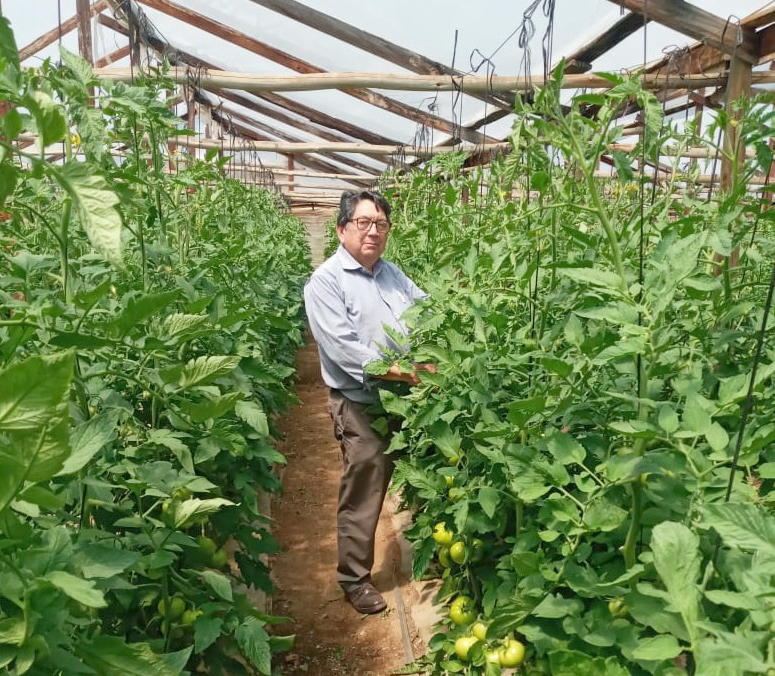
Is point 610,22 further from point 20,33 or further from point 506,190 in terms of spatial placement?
point 20,33

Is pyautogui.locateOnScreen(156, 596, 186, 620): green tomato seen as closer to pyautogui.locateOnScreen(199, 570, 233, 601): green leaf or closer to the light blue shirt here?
pyautogui.locateOnScreen(199, 570, 233, 601): green leaf

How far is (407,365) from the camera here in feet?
7.63

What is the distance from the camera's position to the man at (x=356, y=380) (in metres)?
2.83

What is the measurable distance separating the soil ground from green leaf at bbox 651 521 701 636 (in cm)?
185

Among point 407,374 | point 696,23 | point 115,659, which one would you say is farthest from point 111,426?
point 696,23

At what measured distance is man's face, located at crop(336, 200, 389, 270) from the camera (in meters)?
2.97

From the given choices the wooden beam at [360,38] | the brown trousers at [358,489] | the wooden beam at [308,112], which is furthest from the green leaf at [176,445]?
the wooden beam at [308,112]

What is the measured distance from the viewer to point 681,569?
935 millimetres

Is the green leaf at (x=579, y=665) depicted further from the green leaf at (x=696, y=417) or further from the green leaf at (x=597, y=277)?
the green leaf at (x=597, y=277)

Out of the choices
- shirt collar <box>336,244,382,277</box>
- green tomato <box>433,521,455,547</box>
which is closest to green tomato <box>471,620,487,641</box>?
green tomato <box>433,521,455,547</box>

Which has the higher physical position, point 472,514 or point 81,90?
point 81,90

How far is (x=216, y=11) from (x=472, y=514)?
20.5 feet

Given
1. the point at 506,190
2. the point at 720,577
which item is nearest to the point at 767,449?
the point at 720,577

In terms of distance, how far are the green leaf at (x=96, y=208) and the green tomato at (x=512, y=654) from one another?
1.37 metres
